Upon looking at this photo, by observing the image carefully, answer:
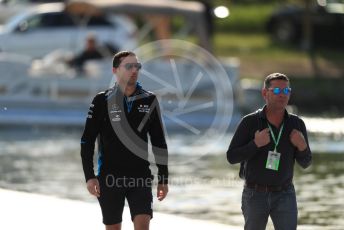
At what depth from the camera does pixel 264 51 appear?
37.2m

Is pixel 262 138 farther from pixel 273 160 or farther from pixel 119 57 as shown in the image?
pixel 119 57

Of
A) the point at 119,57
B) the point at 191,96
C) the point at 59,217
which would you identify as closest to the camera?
the point at 119,57

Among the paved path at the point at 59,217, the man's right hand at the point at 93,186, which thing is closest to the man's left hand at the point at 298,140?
the man's right hand at the point at 93,186

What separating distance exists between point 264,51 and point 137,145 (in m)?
29.1

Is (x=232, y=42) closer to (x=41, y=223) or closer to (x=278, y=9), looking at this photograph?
(x=278, y=9)

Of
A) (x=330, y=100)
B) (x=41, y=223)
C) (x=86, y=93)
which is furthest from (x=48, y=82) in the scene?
(x=41, y=223)

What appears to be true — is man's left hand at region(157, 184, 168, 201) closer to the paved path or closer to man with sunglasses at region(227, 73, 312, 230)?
man with sunglasses at region(227, 73, 312, 230)

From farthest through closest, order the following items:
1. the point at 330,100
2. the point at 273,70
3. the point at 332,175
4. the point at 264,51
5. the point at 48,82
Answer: the point at 264,51 → the point at 273,70 → the point at 330,100 → the point at 48,82 → the point at 332,175

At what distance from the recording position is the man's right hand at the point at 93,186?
816cm

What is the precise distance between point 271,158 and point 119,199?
1.19m

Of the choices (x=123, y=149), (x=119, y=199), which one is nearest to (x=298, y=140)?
(x=123, y=149)

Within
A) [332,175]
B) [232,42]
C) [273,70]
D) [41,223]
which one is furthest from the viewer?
[232,42]

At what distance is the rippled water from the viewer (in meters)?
13.9

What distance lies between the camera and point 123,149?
323 inches
